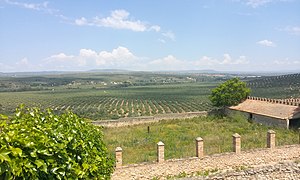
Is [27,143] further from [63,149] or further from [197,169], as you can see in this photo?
[197,169]

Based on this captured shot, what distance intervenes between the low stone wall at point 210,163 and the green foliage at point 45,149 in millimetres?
4618

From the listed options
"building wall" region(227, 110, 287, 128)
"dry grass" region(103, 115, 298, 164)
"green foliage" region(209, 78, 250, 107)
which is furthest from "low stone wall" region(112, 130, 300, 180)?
"green foliage" region(209, 78, 250, 107)

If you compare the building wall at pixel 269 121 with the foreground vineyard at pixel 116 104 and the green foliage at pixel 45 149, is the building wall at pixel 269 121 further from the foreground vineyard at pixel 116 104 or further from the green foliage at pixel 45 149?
the foreground vineyard at pixel 116 104

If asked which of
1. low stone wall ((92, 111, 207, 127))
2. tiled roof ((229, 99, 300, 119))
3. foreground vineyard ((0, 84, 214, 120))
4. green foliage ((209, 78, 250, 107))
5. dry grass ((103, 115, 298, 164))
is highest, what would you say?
green foliage ((209, 78, 250, 107))

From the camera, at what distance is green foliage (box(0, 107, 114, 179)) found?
4012 millimetres

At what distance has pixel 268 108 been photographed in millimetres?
26672

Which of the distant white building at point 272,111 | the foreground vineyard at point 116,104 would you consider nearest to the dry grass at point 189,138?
the distant white building at point 272,111

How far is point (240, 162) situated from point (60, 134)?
34.1 feet

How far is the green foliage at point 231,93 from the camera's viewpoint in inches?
1229

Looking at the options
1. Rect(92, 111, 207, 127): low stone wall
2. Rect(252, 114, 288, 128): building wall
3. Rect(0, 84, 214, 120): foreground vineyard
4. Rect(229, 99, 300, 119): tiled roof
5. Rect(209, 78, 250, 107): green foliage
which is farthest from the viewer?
Rect(0, 84, 214, 120): foreground vineyard

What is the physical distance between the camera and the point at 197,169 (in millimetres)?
12977

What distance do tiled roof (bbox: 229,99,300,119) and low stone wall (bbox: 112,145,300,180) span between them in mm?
9616

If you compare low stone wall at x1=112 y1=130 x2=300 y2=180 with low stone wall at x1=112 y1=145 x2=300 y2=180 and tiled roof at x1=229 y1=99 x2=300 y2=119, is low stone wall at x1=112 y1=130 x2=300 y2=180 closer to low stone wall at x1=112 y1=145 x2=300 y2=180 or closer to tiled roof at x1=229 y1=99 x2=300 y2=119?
low stone wall at x1=112 y1=145 x2=300 y2=180

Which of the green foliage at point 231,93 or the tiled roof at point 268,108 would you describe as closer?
the tiled roof at point 268,108
